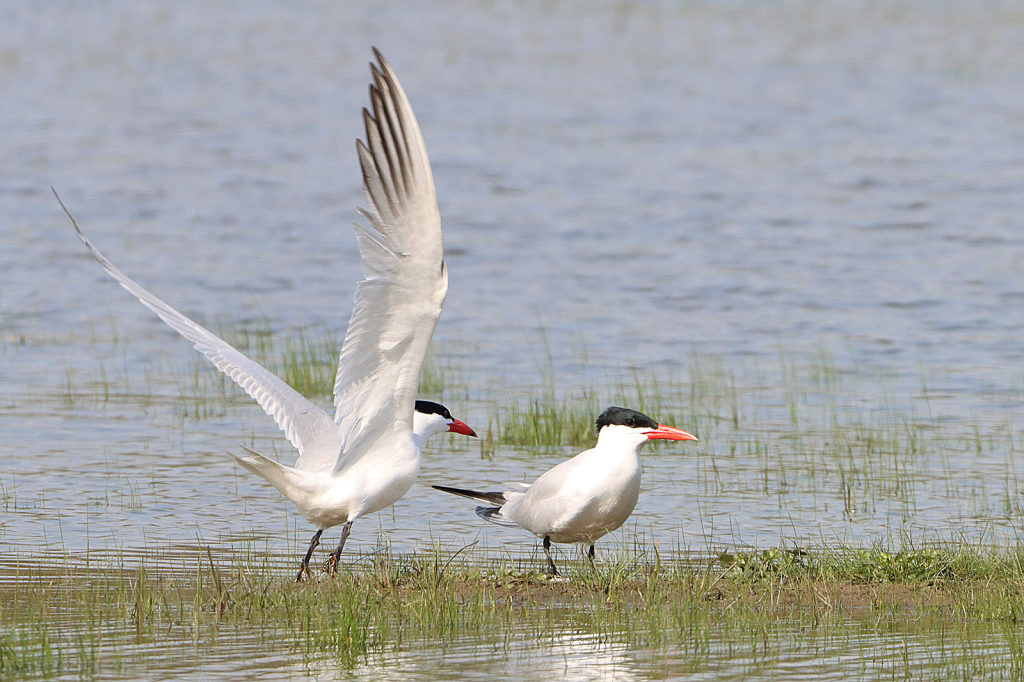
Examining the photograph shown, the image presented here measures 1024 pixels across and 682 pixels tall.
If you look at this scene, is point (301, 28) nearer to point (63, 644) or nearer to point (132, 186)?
point (132, 186)

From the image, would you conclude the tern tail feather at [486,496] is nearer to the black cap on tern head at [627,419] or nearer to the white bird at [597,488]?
the white bird at [597,488]

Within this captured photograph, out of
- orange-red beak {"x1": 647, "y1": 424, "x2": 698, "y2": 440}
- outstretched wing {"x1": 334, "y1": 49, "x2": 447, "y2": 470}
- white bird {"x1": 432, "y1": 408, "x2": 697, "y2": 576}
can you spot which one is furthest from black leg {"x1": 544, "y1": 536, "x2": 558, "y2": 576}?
outstretched wing {"x1": 334, "y1": 49, "x2": 447, "y2": 470}

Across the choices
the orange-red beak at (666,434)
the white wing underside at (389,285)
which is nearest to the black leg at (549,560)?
the orange-red beak at (666,434)

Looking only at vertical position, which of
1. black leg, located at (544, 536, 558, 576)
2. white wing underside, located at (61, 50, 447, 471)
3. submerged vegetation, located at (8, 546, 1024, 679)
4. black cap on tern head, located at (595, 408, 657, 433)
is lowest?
submerged vegetation, located at (8, 546, 1024, 679)

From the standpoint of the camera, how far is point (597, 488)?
796 centimetres

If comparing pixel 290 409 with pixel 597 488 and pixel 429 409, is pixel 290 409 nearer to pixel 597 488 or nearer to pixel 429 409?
pixel 429 409

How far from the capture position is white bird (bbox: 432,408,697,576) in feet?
26.2

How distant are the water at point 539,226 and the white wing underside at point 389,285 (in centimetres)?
102

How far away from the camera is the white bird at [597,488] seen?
7.98 metres

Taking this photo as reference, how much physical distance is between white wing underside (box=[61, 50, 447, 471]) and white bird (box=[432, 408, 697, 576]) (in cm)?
86

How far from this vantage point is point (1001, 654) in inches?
261

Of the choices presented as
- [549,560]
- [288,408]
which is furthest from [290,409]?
[549,560]

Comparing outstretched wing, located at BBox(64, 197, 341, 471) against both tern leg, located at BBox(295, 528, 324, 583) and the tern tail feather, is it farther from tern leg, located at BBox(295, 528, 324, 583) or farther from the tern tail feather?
the tern tail feather

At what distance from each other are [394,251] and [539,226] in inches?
569
